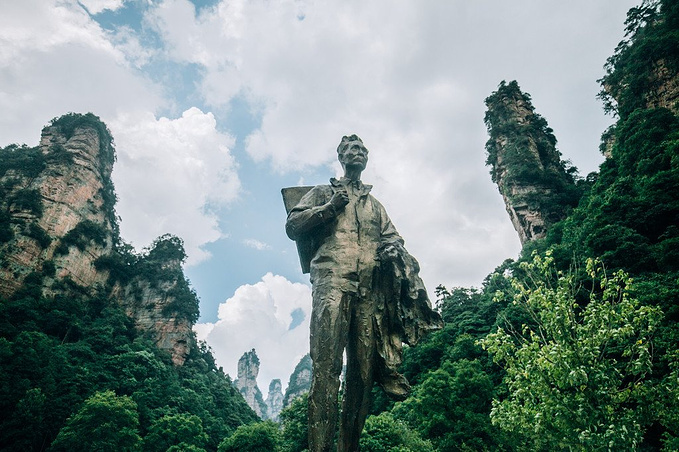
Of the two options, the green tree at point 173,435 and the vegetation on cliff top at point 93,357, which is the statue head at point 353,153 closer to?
the vegetation on cliff top at point 93,357

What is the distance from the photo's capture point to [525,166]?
42688 mm

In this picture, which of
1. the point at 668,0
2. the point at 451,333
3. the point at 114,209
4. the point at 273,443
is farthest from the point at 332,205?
the point at 114,209

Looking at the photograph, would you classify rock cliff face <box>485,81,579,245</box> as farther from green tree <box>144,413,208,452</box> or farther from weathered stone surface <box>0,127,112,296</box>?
weathered stone surface <box>0,127,112,296</box>

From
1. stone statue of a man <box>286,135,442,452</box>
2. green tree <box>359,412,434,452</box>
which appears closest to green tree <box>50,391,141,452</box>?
green tree <box>359,412,434,452</box>

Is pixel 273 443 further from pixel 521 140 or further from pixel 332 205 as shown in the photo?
pixel 521 140

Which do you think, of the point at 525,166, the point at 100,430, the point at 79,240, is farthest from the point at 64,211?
the point at 525,166

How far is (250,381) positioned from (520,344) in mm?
118940

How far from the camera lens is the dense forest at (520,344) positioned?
7961 mm

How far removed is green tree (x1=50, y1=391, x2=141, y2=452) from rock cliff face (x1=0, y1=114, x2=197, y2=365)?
2353 cm

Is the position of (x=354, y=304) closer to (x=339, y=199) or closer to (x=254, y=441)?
(x=339, y=199)

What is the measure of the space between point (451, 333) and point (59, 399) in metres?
27.2

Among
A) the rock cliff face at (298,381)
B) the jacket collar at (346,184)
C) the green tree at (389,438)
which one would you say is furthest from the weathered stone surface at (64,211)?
the rock cliff face at (298,381)

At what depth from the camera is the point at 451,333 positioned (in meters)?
32.3

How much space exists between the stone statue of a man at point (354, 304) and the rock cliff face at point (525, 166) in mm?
39425
